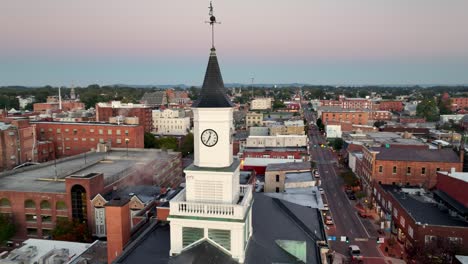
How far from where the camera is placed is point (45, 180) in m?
53.2

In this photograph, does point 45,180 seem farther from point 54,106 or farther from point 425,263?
point 54,106

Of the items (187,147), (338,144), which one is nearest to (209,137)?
(187,147)

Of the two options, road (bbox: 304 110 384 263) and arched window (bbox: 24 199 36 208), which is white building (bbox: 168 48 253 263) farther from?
arched window (bbox: 24 199 36 208)

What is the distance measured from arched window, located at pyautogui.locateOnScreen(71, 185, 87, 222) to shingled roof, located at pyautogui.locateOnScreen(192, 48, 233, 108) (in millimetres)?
32673

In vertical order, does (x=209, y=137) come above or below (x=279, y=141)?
above

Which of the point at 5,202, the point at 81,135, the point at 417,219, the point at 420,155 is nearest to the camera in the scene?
the point at 417,219

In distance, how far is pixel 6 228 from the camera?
44.7 metres

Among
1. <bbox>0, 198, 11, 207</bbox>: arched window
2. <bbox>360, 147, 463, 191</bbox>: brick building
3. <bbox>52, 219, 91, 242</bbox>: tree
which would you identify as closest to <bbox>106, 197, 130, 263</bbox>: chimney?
<bbox>52, 219, 91, 242</bbox>: tree

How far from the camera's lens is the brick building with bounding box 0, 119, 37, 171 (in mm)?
68938

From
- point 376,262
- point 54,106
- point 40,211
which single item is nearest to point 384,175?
point 376,262

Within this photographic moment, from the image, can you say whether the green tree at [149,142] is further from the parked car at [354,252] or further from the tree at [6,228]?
the parked car at [354,252]

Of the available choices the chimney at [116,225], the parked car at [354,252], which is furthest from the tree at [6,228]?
the parked car at [354,252]

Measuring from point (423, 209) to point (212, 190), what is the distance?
115 ft

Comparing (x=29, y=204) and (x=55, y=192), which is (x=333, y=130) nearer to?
(x=55, y=192)
